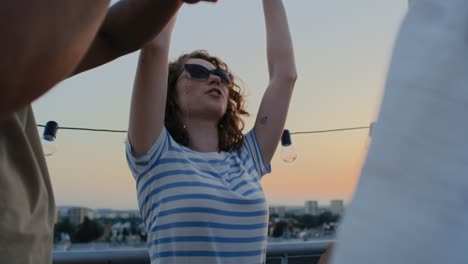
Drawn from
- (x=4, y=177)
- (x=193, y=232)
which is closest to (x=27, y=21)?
(x=4, y=177)

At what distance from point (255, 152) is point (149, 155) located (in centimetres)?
40

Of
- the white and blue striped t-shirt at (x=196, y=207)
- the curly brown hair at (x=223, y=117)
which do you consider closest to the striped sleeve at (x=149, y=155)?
the white and blue striped t-shirt at (x=196, y=207)

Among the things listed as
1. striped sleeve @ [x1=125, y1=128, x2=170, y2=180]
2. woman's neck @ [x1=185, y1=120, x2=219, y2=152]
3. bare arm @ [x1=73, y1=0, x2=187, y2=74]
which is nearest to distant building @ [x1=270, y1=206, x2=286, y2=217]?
woman's neck @ [x1=185, y1=120, x2=219, y2=152]

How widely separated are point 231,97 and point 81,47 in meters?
1.35

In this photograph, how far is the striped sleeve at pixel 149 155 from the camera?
1.19 meters

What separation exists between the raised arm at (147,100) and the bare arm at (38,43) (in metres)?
0.84

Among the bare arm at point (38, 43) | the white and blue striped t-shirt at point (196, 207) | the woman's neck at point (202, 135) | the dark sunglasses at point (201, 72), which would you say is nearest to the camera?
the bare arm at point (38, 43)

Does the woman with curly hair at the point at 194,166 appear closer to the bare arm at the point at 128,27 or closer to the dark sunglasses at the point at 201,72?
the dark sunglasses at the point at 201,72

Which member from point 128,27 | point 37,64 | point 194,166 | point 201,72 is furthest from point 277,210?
point 37,64

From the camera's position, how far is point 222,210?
3.77 feet

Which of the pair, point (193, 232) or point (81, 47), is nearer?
point (81, 47)

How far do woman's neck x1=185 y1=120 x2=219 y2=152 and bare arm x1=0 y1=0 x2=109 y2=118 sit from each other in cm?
102

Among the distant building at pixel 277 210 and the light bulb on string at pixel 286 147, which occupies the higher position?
the light bulb on string at pixel 286 147

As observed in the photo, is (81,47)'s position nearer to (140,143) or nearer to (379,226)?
(379,226)
